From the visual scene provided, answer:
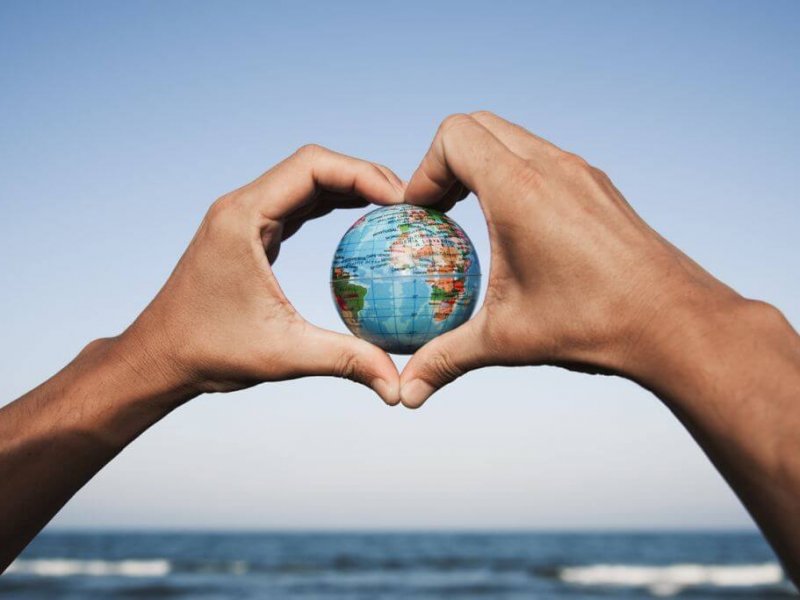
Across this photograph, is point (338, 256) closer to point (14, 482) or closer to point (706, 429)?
point (14, 482)

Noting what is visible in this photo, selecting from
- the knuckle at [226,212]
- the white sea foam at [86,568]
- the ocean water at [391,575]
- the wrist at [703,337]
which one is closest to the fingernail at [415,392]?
the knuckle at [226,212]

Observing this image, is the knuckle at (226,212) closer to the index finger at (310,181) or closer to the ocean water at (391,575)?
the index finger at (310,181)

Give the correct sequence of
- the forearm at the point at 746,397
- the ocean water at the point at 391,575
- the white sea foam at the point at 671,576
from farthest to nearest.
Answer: the white sea foam at the point at 671,576
the ocean water at the point at 391,575
the forearm at the point at 746,397

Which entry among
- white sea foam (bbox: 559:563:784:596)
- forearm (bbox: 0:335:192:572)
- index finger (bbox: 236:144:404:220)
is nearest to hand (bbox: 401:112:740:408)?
index finger (bbox: 236:144:404:220)

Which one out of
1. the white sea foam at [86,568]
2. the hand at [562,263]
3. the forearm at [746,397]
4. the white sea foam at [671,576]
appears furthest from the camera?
the white sea foam at [86,568]

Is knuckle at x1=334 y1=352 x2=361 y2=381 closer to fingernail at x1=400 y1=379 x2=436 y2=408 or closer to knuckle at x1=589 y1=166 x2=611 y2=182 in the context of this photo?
fingernail at x1=400 y1=379 x2=436 y2=408

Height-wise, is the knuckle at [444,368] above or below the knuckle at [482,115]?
below
